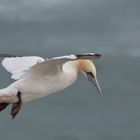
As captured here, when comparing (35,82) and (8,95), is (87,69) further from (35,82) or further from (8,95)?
(8,95)

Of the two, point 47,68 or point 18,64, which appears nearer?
point 47,68

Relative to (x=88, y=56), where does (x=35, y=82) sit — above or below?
below

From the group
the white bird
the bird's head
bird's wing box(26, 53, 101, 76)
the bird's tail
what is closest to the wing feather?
the white bird

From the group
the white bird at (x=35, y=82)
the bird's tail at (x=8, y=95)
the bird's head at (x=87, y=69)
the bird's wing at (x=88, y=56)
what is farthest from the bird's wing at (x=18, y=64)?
the bird's wing at (x=88, y=56)

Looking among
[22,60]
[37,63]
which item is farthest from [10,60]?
[37,63]

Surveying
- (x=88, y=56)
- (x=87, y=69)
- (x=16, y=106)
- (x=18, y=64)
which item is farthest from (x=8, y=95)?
(x=88, y=56)

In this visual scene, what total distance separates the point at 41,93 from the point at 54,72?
0.34 meters

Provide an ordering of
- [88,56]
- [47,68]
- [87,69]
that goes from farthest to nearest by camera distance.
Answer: [87,69], [47,68], [88,56]

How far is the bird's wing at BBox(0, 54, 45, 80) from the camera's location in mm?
15648

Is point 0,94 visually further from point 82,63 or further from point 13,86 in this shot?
point 82,63

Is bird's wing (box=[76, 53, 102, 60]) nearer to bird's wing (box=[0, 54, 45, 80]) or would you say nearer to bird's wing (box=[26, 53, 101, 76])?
bird's wing (box=[26, 53, 101, 76])

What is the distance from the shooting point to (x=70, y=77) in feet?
51.5

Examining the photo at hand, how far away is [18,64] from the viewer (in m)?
16.0

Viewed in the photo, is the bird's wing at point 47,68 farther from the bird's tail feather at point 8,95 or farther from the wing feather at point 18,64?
the bird's tail feather at point 8,95
